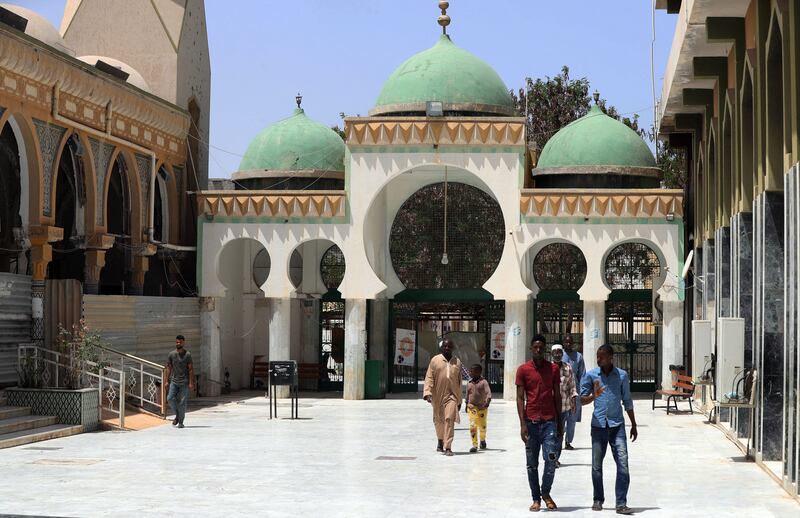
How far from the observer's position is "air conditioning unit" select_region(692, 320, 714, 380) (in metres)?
20.6

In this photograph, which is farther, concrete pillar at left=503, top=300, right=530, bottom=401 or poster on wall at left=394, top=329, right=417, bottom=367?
poster on wall at left=394, top=329, right=417, bottom=367

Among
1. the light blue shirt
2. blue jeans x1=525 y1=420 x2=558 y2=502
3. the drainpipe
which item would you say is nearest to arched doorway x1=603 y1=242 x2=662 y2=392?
the drainpipe

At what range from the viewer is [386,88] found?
30.7 m

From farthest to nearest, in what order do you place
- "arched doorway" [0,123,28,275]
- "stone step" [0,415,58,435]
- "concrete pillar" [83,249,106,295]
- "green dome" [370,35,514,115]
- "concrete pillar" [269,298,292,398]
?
"green dome" [370,35,514,115] < "concrete pillar" [269,298,292,398] < "concrete pillar" [83,249,106,295] < "arched doorway" [0,123,28,275] < "stone step" [0,415,58,435]

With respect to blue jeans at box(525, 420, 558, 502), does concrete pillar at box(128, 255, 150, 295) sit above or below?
above

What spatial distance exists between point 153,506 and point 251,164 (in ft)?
67.0

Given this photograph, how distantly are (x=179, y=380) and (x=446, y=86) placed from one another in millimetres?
11696

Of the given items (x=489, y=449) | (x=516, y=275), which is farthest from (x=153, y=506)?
(x=516, y=275)

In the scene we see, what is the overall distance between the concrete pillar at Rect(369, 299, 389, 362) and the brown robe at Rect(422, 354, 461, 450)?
13883 mm

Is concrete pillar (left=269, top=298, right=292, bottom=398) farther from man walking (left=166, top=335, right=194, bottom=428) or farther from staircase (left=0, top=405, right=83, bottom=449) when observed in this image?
staircase (left=0, top=405, right=83, bottom=449)

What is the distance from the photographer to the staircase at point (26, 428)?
17.9 m

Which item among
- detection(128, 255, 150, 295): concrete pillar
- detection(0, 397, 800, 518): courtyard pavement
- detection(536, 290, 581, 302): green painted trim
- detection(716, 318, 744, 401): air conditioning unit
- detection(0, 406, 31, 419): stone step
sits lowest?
detection(0, 397, 800, 518): courtyard pavement

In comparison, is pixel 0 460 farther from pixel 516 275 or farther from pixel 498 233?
pixel 498 233

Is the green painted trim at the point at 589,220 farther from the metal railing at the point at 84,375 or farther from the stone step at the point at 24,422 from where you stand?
the stone step at the point at 24,422
